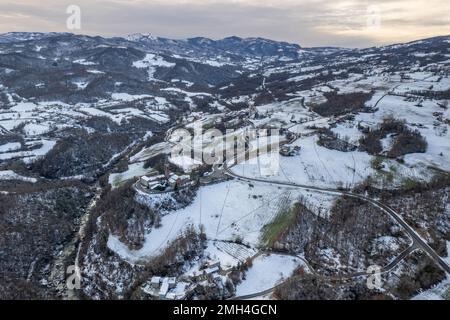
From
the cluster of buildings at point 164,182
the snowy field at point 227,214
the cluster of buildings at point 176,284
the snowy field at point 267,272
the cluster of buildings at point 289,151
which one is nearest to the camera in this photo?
the cluster of buildings at point 176,284

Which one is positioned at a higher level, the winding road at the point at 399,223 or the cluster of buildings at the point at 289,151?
the cluster of buildings at the point at 289,151

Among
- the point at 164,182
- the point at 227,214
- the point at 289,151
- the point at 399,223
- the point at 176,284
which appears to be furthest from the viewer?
the point at 289,151

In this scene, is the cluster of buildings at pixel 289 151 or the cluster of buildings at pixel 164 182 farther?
the cluster of buildings at pixel 289 151

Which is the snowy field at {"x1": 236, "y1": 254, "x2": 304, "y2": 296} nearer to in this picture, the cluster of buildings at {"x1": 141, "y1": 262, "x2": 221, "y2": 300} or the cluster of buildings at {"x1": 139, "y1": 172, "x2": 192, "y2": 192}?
the cluster of buildings at {"x1": 141, "y1": 262, "x2": 221, "y2": 300}

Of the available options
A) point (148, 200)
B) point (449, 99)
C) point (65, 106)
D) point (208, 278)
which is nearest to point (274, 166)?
point (148, 200)

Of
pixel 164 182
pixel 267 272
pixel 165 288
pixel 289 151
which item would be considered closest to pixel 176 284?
pixel 165 288

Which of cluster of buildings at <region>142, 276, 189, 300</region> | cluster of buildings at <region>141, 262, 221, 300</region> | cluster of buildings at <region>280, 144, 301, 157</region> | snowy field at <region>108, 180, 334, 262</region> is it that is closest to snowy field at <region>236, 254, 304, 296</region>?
cluster of buildings at <region>141, 262, 221, 300</region>

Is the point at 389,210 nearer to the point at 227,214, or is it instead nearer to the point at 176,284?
the point at 227,214

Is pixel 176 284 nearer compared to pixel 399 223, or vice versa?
pixel 176 284

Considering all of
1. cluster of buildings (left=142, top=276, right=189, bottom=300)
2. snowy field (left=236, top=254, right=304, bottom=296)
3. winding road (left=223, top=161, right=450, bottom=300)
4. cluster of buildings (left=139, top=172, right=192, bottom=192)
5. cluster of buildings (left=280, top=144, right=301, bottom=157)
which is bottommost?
cluster of buildings (left=142, top=276, right=189, bottom=300)

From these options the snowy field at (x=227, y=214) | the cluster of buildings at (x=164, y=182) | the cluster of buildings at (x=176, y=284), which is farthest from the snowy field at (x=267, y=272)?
the cluster of buildings at (x=164, y=182)

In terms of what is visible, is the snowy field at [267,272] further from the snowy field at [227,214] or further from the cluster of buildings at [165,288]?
the cluster of buildings at [165,288]
